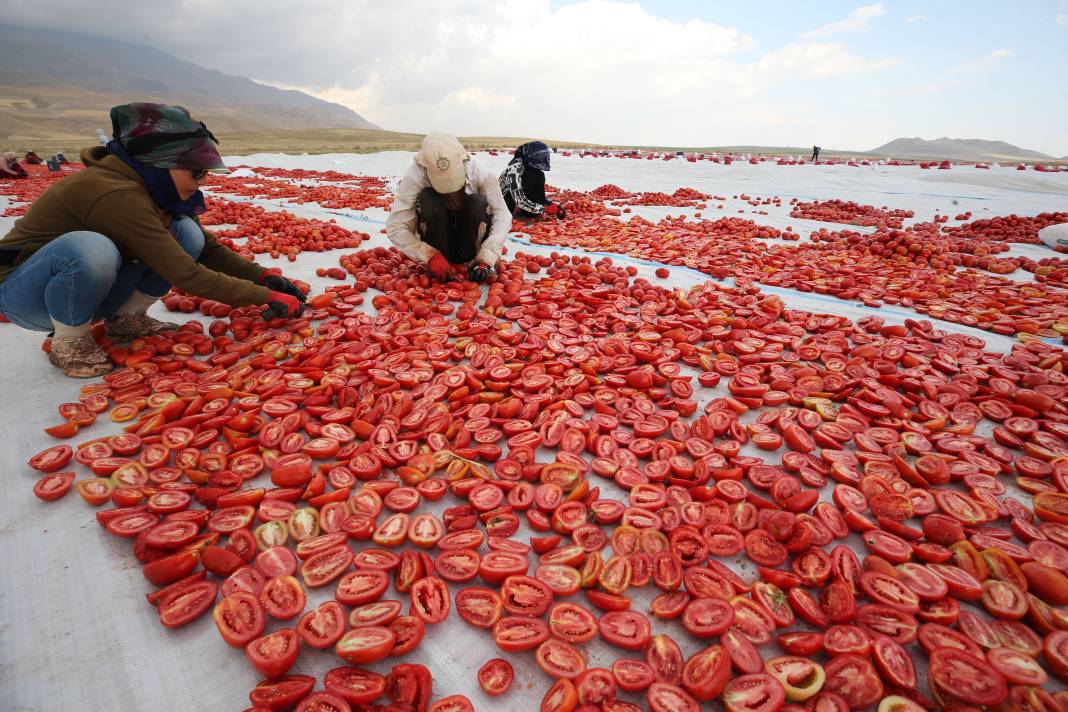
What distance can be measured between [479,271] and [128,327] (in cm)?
260

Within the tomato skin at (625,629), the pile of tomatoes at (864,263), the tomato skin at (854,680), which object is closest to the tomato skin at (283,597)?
the tomato skin at (625,629)

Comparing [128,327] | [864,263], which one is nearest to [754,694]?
[128,327]

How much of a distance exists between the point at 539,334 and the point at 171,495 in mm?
2189

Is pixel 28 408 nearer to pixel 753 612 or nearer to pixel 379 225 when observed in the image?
pixel 753 612

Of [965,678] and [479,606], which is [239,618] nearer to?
[479,606]

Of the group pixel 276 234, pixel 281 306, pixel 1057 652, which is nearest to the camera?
pixel 1057 652

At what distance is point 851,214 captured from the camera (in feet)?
27.8

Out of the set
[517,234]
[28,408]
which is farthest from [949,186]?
[28,408]

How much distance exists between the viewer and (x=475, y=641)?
1.45 meters

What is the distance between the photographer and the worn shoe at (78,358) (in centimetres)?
272

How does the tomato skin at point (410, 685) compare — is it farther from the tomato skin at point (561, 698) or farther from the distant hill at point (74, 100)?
the distant hill at point (74, 100)

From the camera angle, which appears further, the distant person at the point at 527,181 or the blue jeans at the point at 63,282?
the distant person at the point at 527,181

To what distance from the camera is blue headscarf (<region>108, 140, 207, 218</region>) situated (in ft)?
8.70

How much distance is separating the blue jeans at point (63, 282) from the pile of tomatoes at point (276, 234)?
100.0 inches
